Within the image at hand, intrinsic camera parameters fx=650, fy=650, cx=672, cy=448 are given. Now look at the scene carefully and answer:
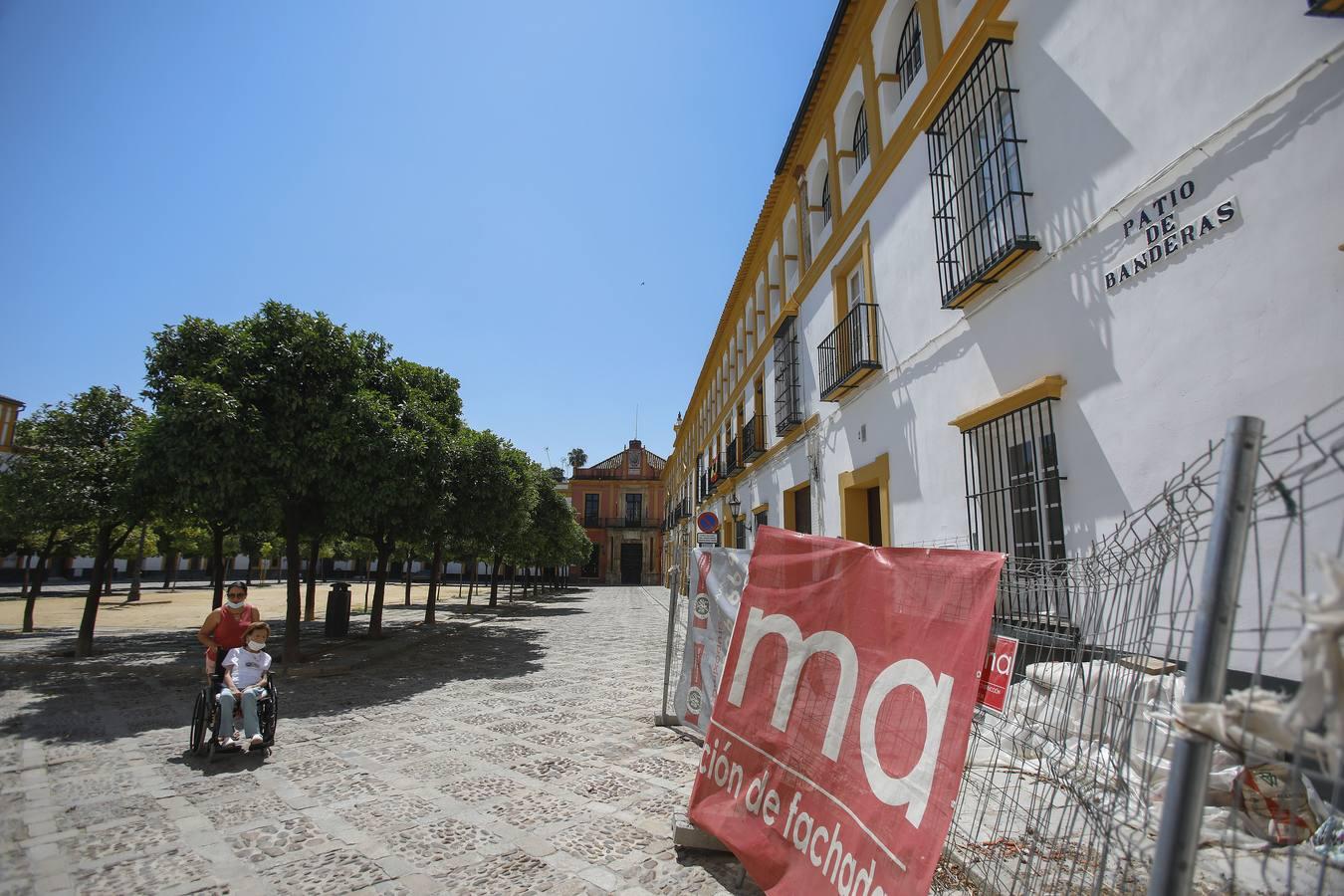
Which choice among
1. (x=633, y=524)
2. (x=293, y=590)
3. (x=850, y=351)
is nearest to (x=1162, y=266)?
(x=850, y=351)

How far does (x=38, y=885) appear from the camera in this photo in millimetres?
3154

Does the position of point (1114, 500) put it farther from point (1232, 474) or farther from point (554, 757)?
point (554, 757)


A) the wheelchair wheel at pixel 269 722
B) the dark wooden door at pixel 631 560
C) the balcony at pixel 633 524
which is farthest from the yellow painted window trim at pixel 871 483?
the dark wooden door at pixel 631 560

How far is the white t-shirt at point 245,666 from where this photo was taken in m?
5.41

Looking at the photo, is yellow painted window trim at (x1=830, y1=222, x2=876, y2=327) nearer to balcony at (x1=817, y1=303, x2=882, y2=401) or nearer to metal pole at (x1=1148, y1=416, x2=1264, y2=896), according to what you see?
balcony at (x1=817, y1=303, x2=882, y2=401)

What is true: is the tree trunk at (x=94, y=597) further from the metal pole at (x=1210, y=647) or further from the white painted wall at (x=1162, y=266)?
the metal pole at (x=1210, y=647)

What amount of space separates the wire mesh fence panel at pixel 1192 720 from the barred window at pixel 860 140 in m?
6.52

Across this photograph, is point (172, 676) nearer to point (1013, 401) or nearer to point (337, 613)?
point (337, 613)

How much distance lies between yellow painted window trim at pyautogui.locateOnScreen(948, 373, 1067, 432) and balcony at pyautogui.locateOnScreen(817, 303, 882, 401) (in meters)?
2.18

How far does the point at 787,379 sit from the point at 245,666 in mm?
9346

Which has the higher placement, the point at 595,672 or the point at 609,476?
the point at 609,476

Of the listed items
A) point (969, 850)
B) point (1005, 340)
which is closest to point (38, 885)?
point (969, 850)

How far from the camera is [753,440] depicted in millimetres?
14633

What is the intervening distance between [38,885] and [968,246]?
304 inches
